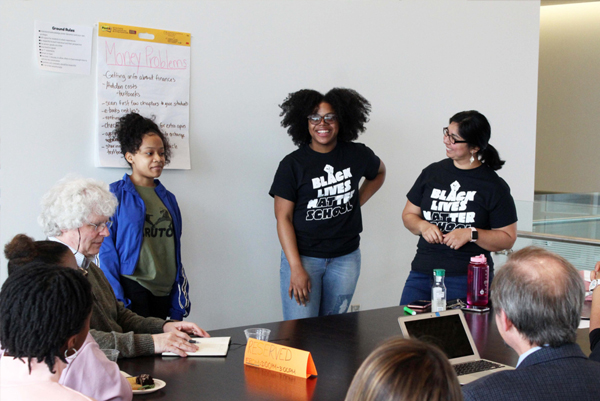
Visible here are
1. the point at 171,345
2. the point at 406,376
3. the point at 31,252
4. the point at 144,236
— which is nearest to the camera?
the point at 406,376

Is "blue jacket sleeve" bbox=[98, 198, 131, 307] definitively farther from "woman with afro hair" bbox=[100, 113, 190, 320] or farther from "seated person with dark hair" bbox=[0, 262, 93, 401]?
"seated person with dark hair" bbox=[0, 262, 93, 401]

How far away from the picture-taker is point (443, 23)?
4.14m

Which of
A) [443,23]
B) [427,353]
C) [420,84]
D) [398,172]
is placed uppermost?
[443,23]

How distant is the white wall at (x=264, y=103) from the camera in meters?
2.76

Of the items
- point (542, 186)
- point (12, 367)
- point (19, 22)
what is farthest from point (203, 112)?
point (542, 186)

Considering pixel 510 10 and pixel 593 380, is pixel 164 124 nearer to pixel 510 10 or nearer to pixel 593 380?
pixel 593 380

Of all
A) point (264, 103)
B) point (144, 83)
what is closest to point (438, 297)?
point (264, 103)

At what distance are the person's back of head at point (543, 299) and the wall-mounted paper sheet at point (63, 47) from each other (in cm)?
233

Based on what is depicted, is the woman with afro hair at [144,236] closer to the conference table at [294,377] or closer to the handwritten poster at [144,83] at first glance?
the handwritten poster at [144,83]

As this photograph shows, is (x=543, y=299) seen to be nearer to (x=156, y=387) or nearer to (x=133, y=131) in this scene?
(x=156, y=387)

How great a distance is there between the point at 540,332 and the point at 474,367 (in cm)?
50

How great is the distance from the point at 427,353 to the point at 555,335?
582mm

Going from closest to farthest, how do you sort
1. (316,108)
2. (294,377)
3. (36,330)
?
(36,330)
(294,377)
(316,108)

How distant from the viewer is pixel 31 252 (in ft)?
4.83
